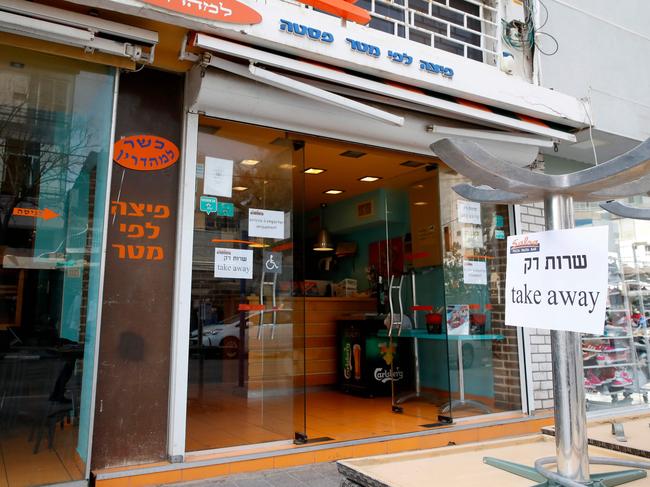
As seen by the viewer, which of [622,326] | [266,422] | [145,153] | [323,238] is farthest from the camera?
[323,238]

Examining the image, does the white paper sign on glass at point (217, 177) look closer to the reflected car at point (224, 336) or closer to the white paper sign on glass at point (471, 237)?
the reflected car at point (224, 336)

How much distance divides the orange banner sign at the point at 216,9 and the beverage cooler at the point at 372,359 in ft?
13.1

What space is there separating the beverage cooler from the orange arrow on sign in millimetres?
4069

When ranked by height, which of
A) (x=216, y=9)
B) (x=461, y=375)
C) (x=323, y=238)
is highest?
(x=216, y=9)

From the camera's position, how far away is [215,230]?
12.6 feet

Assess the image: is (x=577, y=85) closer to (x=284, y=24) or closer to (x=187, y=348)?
(x=284, y=24)

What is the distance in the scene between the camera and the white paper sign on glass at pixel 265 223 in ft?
13.2

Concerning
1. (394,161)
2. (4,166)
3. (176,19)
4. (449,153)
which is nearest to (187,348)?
(4,166)

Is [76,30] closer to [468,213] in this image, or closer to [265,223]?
[265,223]

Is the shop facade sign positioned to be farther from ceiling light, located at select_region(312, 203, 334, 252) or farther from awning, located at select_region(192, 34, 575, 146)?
ceiling light, located at select_region(312, 203, 334, 252)

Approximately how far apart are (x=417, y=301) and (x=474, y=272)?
86cm

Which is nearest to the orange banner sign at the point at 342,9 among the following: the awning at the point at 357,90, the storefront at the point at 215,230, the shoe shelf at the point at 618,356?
the storefront at the point at 215,230

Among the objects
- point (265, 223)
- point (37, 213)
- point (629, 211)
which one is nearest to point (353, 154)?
point (265, 223)

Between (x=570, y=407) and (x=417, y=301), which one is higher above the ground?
(x=417, y=301)
